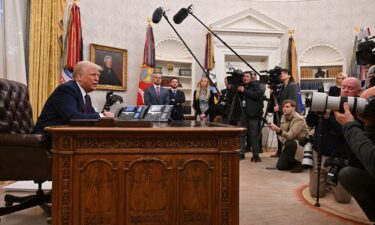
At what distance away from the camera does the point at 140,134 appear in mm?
2010

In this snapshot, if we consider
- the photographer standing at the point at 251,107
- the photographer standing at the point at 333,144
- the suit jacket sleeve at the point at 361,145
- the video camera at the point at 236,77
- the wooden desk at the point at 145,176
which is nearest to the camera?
the suit jacket sleeve at the point at 361,145

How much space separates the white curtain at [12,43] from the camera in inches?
183

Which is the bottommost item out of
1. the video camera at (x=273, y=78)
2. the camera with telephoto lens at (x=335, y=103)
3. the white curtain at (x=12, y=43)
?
the camera with telephoto lens at (x=335, y=103)

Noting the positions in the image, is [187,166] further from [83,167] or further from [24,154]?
[24,154]

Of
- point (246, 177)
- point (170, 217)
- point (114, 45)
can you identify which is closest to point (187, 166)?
point (170, 217)

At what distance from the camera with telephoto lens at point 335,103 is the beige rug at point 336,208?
4.40 feet

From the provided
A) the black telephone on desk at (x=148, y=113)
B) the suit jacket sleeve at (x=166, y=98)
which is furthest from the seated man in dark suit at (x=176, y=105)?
the black telephone on desk at (x=148, y=113)

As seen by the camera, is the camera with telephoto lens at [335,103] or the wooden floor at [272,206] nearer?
the camera with telephoto lens at [335,103]

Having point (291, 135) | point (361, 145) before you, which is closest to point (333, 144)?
point (291, 135)

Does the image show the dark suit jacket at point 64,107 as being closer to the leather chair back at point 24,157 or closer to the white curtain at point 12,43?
the leather chair back at point 24,157

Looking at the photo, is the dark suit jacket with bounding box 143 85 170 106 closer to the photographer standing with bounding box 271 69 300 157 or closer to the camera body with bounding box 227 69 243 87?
the camera body with bounding box 227 69 243 87

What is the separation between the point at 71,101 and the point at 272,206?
78.0 inches

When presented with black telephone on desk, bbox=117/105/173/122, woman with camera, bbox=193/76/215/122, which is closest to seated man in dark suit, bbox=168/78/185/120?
woman with camera, bbox=193/76/215/122

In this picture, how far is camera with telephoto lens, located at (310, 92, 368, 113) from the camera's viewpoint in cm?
174
